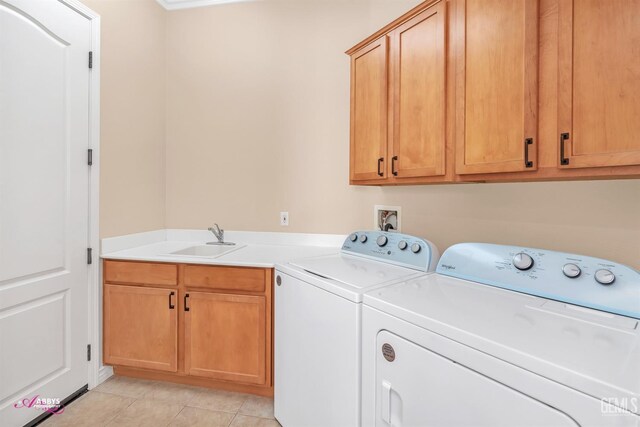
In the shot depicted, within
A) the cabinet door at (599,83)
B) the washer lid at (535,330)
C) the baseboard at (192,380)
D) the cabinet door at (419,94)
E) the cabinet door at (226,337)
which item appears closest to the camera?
the washer lid at (535,330)

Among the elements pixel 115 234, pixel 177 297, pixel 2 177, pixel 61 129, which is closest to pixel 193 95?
pixel 61 129

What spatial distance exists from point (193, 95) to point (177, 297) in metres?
1.62

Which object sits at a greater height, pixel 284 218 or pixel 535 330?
pixel 284 218

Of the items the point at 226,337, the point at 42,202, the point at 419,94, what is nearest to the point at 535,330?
the point at 419,94

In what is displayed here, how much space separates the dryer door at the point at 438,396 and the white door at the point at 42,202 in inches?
70.9

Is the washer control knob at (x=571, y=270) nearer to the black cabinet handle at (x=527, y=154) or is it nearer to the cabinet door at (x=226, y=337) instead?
the black cabinet handle at (x=527, y=154)

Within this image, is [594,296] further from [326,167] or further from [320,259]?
[326,167]

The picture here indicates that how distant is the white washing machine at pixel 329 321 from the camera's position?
117cm

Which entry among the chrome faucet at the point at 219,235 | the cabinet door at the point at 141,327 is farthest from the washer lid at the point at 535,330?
the chrome faucet at the point at 219,235

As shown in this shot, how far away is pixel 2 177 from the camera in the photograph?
4.79ft

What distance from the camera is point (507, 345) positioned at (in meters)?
0.73

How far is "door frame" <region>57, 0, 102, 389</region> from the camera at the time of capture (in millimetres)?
1912

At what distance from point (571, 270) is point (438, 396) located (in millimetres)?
636

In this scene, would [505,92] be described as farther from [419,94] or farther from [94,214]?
Answer: [94,214]
